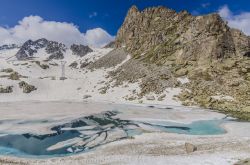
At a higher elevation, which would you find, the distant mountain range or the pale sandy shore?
the distant mountain range

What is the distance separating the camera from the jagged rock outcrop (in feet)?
278

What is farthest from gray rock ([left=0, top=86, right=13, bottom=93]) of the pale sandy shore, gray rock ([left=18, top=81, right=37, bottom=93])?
the pale sandy shore

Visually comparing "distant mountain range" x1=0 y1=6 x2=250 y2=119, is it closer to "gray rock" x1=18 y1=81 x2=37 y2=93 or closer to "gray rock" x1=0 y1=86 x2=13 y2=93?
"gray rock" x1=18 y1=81 x2=37 y2=93

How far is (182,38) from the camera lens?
123 metres

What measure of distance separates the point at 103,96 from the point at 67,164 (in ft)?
240

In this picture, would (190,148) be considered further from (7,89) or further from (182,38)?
(182,38)

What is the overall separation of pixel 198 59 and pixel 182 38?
719 inches

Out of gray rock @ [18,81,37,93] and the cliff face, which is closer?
the cliff face

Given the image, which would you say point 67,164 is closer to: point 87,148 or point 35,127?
point 87,148

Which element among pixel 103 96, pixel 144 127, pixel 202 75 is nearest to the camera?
pixel 144 127

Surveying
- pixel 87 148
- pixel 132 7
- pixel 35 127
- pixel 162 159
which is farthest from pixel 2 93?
pixel 132 7

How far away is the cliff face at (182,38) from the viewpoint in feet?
Answer: 356

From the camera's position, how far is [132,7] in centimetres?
19112

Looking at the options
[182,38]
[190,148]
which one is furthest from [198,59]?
[190,148]
